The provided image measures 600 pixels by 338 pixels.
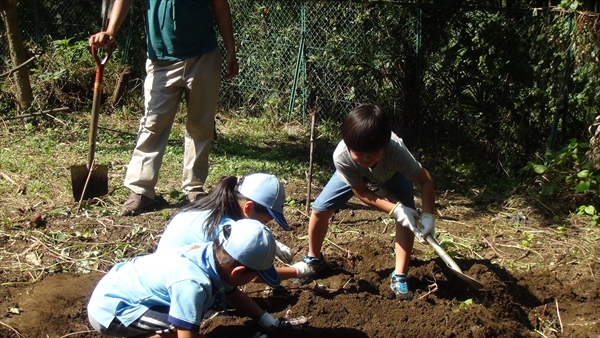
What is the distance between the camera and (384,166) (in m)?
3.61

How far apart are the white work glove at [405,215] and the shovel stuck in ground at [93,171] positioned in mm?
2487

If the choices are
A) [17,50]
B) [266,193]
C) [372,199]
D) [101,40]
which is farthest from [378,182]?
[17,50]

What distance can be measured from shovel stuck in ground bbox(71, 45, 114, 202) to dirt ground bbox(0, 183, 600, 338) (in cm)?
29

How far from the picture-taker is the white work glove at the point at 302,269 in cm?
388

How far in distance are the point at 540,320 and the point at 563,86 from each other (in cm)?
273

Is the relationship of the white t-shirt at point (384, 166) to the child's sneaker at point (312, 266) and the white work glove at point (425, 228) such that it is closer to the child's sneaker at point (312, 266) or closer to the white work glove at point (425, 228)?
the white work glove at point (425, 228)

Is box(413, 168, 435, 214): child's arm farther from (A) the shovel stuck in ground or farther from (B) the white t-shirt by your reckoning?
(A) the shovel stuck in ground

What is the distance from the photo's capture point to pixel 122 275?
3.00 metres

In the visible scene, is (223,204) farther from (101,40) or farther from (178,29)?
(101,40)

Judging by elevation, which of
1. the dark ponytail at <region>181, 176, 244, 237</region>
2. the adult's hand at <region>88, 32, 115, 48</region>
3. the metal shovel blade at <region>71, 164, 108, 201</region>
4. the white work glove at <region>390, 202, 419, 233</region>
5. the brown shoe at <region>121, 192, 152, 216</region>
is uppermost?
the adult's hand at <region>88, 32, 115, 48</region>

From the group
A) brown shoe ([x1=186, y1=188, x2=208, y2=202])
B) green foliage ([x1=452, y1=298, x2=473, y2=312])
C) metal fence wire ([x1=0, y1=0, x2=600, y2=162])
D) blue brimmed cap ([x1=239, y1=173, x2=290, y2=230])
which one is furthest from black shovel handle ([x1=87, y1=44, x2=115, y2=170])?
metal fence wire ([x1=0, y1=0, x2=600, y2=162])

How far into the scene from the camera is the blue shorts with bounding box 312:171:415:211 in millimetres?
3812

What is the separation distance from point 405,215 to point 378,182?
0.97 ft

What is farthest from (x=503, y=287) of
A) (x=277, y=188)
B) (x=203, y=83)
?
(x=203, y=83)
